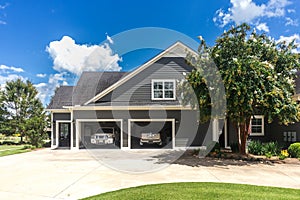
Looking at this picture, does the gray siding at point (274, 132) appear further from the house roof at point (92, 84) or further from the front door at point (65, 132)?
the front door at point (65, 132)

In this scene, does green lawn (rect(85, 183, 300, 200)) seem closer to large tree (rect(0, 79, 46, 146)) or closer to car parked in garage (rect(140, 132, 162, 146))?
car parked in garage (rect(140, 132, 162, 146))

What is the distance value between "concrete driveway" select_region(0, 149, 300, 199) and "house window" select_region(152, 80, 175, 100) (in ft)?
28.8

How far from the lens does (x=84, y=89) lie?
80.3 ft

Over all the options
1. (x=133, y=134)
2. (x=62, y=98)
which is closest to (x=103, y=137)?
(x=133, y=134)

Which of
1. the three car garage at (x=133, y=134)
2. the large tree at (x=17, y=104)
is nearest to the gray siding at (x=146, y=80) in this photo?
the three car garage at (x=133, y=134)

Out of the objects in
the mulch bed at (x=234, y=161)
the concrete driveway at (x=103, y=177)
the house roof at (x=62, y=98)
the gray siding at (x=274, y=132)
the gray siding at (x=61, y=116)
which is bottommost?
the mulch bed at (x=234, y=161)

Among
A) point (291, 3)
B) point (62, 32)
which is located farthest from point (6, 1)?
point (291, 3)

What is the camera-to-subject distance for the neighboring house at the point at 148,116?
59.7 ft

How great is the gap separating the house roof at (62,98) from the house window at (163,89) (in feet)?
25.2

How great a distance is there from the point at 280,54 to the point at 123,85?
436 inches

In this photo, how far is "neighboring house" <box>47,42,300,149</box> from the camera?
18.2 m

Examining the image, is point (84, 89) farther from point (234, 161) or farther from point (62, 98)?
point (234, 161)

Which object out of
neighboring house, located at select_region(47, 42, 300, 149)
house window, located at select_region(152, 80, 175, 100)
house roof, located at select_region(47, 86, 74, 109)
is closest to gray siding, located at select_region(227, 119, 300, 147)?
neighboring house, located at select_region(47, 42, 300, 149)

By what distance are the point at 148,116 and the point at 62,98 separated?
29.6ft
